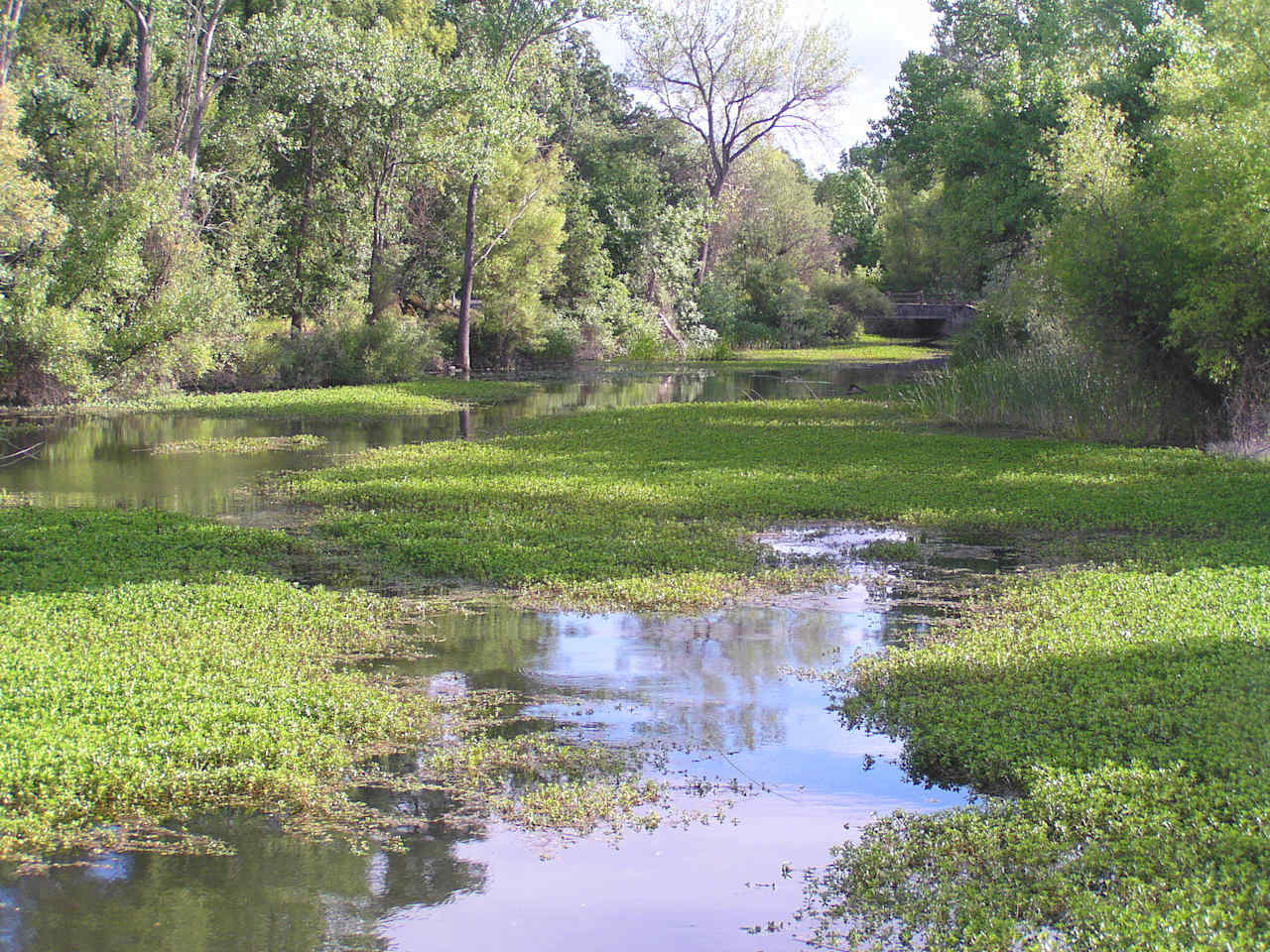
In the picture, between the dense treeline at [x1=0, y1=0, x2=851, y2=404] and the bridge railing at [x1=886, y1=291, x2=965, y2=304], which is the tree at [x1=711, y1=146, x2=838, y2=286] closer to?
A: the dense treeline at [x1=0, y1=0, x2=851, y2=404]

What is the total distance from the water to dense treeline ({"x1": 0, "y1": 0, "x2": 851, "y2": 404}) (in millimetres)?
20120

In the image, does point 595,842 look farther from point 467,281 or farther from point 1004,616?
point 467,281

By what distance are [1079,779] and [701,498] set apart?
953 cm

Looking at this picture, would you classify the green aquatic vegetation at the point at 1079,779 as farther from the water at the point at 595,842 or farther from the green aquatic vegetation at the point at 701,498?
the green aquatic vegetation at the point at 701,498

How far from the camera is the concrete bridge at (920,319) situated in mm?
71625

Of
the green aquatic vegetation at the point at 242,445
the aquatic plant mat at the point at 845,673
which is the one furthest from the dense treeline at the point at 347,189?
the aquatic plant mat at the point at 845,673

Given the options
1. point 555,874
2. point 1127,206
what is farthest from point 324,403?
point 555,874

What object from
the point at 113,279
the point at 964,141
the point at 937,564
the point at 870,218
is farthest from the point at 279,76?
the point at 870,218

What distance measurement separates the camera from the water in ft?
17.9

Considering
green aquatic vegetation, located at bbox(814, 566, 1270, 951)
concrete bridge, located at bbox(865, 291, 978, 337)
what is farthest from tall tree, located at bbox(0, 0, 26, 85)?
concrete bridge, located at bbox(865, 291, 978, 337)

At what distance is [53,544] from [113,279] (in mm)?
16853

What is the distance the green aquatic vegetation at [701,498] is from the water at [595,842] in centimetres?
139

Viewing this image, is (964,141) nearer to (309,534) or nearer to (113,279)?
(113,279)

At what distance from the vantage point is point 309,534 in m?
13.6
